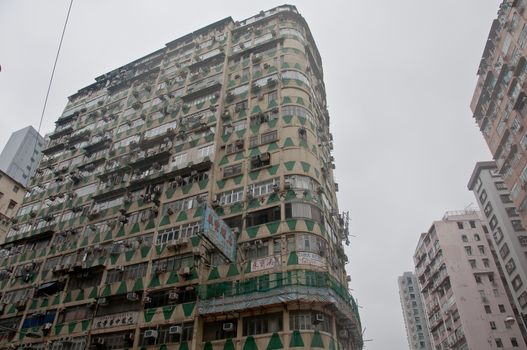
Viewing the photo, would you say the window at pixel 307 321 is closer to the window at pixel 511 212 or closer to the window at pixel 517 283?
the window at pixel 517 283

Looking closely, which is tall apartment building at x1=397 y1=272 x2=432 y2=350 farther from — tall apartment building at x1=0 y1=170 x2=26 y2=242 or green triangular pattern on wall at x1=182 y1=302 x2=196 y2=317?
tall apartment building at x1=0 y1=170 x2=26 y2=242

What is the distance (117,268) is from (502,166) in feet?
135

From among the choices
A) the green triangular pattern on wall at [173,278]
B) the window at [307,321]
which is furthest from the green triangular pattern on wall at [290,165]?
the green triangular pattern on wall at [173,278]

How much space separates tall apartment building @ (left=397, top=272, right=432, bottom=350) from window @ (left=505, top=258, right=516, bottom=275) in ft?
201

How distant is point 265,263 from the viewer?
22.8m

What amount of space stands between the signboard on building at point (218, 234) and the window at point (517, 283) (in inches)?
1728

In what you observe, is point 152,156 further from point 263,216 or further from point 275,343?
point 275,343

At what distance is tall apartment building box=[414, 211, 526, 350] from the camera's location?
52.6 meters

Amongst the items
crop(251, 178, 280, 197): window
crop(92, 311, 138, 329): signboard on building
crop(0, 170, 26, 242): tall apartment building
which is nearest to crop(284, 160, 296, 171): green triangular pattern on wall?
crop(251, 178, 280, 197): window

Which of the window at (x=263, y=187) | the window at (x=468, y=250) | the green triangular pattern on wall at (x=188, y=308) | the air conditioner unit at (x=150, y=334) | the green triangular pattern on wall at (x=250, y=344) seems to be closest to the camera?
the green triangular pattern on wall at (x=250, y=344)

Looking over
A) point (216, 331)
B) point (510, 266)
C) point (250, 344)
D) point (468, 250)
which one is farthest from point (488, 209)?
point (216, 331)

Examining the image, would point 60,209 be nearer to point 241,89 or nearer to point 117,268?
point 117,268

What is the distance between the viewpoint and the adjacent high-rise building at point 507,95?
3556cm

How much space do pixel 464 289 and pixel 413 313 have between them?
207 ft
